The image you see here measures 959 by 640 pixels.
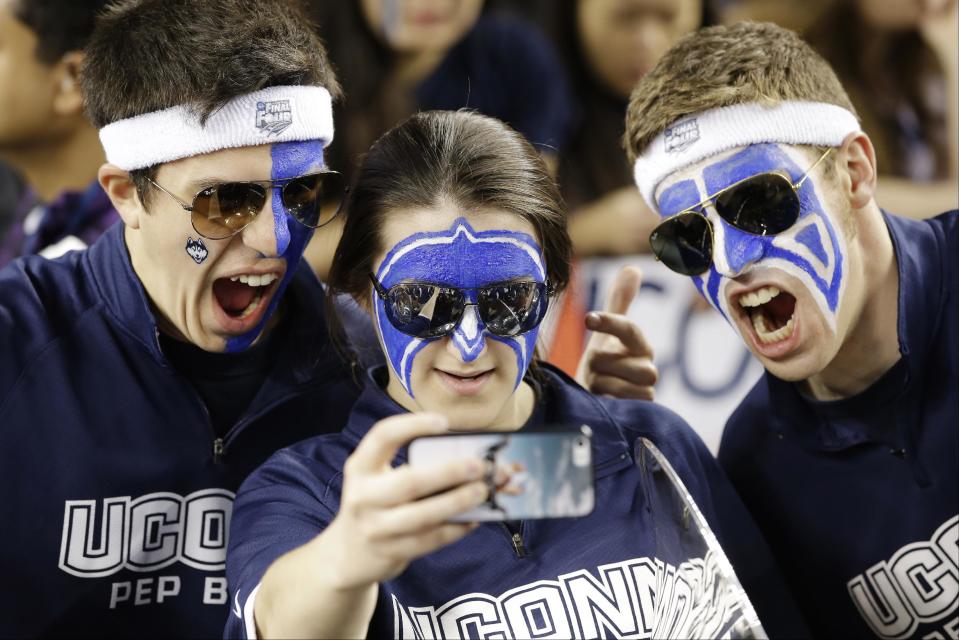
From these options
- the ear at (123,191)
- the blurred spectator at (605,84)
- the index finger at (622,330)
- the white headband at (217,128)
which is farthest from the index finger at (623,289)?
the blurred spectator at (605,84)

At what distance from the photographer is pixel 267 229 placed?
239 cm

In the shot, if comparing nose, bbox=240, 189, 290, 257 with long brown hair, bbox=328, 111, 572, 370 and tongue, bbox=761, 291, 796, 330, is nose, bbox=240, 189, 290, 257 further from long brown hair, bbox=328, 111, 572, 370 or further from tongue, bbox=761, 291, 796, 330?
tongue, bbox=761, 291, 796, 330

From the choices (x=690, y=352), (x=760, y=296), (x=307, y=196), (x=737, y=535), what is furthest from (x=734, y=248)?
(x=690, y=352)

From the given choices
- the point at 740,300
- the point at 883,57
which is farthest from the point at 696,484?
the point at 883,57

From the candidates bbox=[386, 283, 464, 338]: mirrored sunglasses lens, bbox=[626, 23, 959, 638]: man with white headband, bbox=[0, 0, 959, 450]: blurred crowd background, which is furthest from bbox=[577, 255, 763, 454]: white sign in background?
bbox=[386, 283, 464, 338]: mirrored sunglasses lens

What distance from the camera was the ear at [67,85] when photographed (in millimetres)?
4219

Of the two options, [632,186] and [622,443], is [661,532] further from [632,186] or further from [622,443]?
[632,186]

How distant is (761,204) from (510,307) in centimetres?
59

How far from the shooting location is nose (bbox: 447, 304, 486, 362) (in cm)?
207

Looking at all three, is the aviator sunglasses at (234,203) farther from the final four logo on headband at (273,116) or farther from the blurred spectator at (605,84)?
the blurred spectator at (605,84)

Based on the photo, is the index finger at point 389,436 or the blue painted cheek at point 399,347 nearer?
the index finger at point 389,436

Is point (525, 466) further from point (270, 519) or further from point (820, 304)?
point (820, 304)

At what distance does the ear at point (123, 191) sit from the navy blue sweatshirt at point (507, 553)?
0.65 m

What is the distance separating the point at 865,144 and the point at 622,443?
87 centimetres
